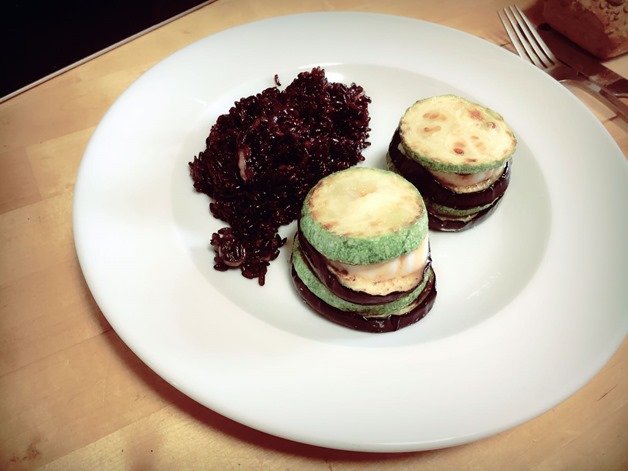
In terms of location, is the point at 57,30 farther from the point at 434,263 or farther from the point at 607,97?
the point at 607,97

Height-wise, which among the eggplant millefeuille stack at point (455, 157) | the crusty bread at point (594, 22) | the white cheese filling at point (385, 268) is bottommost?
the white cheese filling at point (385, 268)

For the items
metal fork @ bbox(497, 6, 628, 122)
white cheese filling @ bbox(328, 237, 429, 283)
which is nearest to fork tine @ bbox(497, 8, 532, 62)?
metal fork @ bbox(497, 6, 628, 122)

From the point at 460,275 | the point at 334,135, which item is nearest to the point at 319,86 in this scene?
the point at 334,135

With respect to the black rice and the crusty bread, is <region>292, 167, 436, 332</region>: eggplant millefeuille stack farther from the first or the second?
the crusty bread

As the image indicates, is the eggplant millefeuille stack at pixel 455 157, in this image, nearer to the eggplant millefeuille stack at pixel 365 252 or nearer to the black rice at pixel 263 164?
the eggplant millefeuille stack at pixel 365 252

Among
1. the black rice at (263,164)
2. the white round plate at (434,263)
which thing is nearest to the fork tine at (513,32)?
the white round plate at (434,263)

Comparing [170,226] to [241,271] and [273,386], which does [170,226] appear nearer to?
[241,271]
